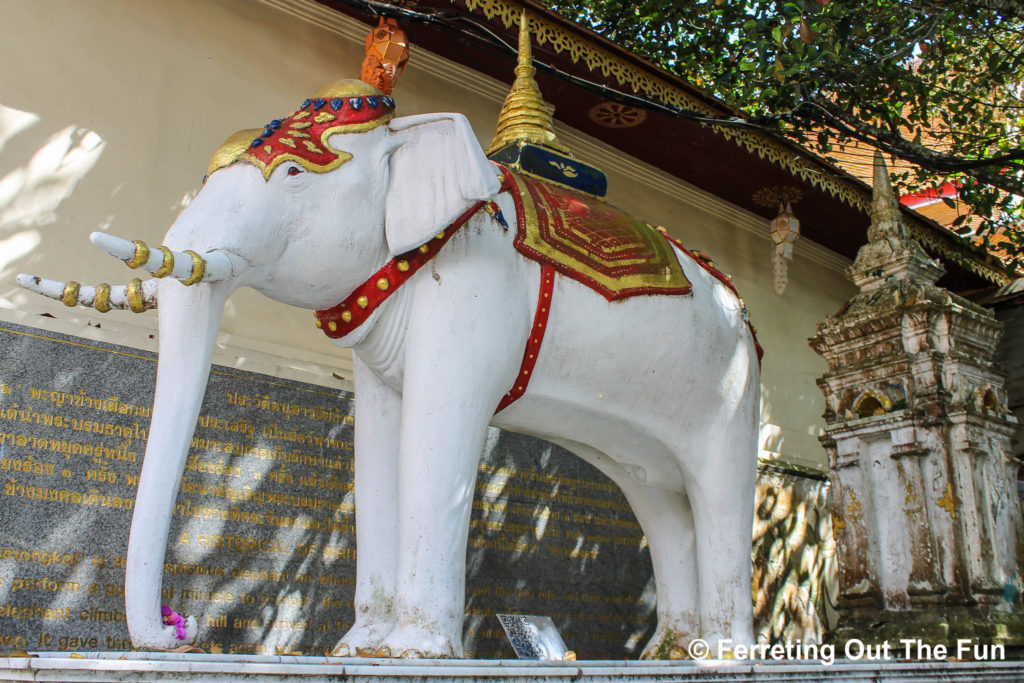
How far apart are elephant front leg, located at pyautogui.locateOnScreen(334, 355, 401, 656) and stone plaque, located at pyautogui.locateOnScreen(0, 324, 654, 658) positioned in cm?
89

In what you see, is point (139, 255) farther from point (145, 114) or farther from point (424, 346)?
point (145, 114)

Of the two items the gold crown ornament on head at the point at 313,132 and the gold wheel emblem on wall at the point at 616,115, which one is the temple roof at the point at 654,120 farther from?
the gold crown ornament on head at the point at 313,132

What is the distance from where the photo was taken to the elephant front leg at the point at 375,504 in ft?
10.2

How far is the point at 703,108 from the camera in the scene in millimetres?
5832

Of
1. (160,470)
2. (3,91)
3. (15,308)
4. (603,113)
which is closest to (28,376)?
(15,308)

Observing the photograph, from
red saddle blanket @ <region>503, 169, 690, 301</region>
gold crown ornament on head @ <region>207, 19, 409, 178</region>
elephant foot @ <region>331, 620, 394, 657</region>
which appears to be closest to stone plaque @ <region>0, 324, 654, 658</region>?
elephant foot @ <region>331, 620, 394, 657</region>

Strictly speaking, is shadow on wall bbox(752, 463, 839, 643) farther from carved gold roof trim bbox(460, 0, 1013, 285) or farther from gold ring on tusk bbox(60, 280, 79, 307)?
gold ring on tusk bbox(60, 280, 79, 307)

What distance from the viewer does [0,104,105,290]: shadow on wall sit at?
4.09 meters

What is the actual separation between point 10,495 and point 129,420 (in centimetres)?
52

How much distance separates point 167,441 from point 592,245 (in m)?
1.55

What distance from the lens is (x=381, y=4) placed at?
4746 mm

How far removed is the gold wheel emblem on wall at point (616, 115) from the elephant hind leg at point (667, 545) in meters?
2.74

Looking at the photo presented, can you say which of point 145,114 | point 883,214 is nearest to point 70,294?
point 145,114

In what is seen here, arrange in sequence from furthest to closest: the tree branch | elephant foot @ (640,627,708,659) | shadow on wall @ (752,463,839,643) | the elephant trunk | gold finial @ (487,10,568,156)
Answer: shadow on wall @ (752,463,839,643)
the tree branch
gold finial @ (487,10,568,156)
elephant foot @ (640,627,708,659)
the elephant trunk
